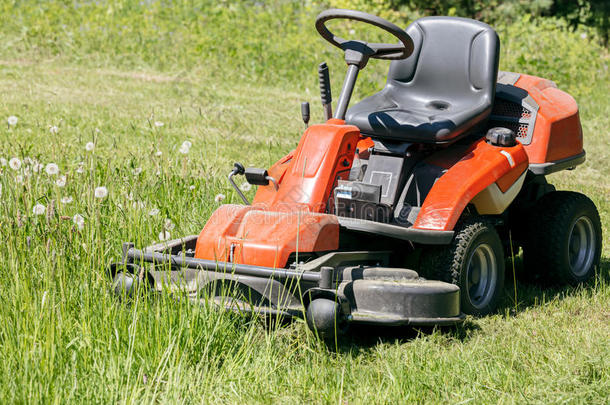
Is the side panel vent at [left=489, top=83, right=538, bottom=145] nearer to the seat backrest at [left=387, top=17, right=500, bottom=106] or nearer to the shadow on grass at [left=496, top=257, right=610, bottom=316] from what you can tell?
the seat backrest at [left=387, top=17, right=500, bottom=106]

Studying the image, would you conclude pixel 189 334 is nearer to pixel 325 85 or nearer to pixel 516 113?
pixel 325 85

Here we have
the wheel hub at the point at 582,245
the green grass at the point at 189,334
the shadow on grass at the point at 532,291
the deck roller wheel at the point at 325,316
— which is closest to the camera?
the green grass at the point at 189,334

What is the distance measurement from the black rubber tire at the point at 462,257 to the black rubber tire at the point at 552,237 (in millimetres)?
547

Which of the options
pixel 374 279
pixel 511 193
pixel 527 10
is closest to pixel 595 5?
pixel 527 10

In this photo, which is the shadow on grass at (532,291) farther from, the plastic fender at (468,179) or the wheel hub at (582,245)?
the plastic fender at (468,179)

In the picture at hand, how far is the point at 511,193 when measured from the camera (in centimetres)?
411

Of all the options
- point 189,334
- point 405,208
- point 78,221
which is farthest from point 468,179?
point 78,221

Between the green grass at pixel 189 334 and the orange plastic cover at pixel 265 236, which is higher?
the orange plastic cover at pixel 265 236

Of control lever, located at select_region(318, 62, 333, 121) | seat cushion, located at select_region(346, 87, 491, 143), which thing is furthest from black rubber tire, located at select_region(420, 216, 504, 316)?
control lever, located at select_region(318, 62, 333, 121)

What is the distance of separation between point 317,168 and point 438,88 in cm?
103

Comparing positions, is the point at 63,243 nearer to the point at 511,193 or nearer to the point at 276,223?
the point at 276,223

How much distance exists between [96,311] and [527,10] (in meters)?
12.4

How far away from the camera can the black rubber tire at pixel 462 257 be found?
12.3ft

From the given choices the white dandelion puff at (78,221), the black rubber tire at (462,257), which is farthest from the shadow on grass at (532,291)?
the white dandelion puff at (78,221)
